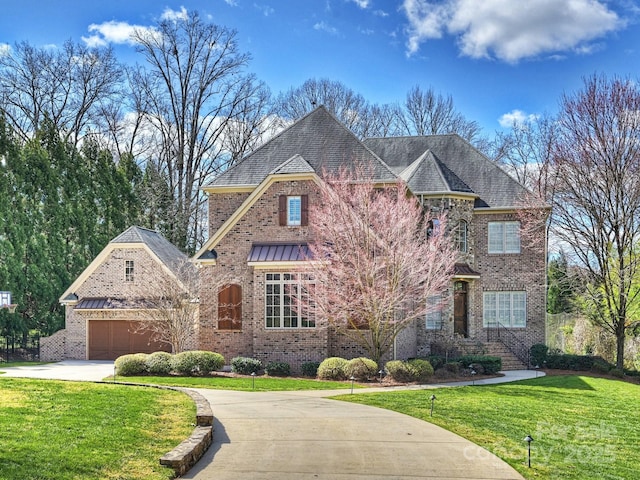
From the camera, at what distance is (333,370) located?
68.0 feet

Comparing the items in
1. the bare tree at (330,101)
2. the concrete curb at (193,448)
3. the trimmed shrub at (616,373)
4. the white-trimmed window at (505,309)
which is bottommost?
the trimmed shrub at (616,373)

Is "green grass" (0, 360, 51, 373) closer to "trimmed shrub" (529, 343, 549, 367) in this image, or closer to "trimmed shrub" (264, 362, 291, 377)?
"trimmed shrub" (264, 362, 291, 377)

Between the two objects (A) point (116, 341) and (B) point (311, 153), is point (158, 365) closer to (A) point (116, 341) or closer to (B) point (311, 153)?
(A) point (116, 341)

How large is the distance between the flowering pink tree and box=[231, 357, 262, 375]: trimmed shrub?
8.52 ft

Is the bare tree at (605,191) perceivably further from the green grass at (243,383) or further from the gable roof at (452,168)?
the green grass at (243,383)

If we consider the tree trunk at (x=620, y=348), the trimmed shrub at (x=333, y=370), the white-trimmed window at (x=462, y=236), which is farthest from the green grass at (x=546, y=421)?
the white-trimmed window at (x=462, y=236)

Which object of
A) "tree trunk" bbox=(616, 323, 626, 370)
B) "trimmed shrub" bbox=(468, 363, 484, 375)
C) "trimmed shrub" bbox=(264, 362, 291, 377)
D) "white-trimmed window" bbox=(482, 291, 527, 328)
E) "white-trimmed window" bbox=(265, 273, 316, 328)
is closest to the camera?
Result: "trimmed shrub" bbox=(264, 362, 291, 377)

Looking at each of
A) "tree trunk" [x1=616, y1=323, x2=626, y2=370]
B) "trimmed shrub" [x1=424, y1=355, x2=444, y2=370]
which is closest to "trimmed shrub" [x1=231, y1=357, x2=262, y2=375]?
"trimmed shrub" [x1=424, y1=355, x2=444, y2=370]

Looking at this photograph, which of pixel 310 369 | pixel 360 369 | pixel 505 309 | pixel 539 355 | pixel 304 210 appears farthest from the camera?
pixel 505 309

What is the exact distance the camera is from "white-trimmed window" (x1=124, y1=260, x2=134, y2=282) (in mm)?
30422

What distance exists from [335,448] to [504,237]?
801 inches

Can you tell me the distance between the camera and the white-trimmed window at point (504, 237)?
28.7m

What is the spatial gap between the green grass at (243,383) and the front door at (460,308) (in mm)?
9768

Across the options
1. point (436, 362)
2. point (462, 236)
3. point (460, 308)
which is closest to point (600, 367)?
point (460, 308)
